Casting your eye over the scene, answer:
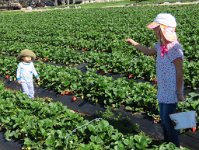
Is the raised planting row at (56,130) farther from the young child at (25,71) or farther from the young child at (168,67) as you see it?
the young child at (25,71)

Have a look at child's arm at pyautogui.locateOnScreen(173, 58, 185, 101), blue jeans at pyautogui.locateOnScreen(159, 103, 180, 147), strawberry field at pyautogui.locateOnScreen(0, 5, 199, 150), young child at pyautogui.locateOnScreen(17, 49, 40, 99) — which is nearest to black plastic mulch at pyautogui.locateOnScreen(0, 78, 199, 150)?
strawberry field at pyautogui.locateOnScreen(0, 5, 199, 150)

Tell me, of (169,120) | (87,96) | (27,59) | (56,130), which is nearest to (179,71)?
(169,120)

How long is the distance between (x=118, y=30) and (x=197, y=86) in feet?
35.5

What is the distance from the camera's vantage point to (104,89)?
8.38 m

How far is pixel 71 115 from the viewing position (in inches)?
263

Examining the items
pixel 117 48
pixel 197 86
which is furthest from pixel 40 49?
pixel 197 86

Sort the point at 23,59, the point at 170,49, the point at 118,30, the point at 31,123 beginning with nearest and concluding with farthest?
the point at 170,49 → the point at 31,123 → the point at 23,59 → the point at 118,30

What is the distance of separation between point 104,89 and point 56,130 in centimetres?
255

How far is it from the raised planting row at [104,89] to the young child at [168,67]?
1.58m

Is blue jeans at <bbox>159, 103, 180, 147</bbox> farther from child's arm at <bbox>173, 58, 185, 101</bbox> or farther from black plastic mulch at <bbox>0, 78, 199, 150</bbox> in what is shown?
black plastic mulch at <bbox>0, 78, 199, 150</bbox>

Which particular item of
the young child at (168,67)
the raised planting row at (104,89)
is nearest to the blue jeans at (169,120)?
the young child at (168,67)

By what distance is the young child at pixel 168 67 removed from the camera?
5070 millimetres

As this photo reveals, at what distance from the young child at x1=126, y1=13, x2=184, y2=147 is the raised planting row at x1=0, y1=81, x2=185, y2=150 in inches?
17.9

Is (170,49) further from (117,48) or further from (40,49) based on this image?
(40,49)
